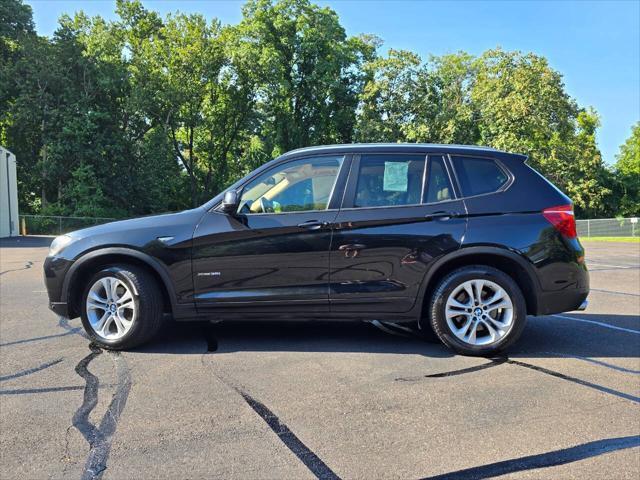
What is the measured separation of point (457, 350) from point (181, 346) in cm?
A: 260

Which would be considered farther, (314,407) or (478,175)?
(478,175)

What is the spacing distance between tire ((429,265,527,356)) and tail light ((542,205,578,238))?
63 centimetres

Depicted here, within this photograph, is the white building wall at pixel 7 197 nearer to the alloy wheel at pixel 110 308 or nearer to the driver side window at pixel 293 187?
the alloy wheel at pixel 110 308

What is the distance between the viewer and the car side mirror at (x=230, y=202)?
4.62 metres

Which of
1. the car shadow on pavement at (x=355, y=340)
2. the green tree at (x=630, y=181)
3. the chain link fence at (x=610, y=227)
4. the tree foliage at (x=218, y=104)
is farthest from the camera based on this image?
the green tree at (x=630, y=181)

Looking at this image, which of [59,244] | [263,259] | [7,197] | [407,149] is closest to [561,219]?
[407,149]

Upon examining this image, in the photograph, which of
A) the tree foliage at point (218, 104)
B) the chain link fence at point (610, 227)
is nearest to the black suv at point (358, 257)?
the tree foliage at point (218, 104)

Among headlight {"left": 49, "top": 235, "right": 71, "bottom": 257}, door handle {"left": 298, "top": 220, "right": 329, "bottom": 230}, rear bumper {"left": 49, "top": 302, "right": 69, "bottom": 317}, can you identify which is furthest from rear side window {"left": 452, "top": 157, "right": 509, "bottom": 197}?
rear bumper {"left": 49, "top": 302, "right": 69, "bottom": 317}

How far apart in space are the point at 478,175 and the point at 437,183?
404 millimetres

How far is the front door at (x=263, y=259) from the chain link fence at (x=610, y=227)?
3749 cm

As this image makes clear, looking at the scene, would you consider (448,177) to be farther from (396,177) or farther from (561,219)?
(561,219)

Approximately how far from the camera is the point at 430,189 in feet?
15.6

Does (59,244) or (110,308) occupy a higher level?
(59,244)

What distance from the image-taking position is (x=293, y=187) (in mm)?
4789
